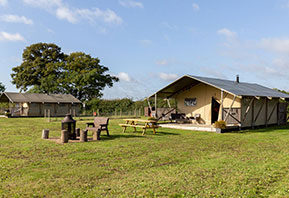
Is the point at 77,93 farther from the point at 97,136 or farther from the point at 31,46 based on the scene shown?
the point at 97,136

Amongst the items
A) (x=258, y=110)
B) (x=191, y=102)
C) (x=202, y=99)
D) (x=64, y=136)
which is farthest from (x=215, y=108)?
(x=64, y=136)

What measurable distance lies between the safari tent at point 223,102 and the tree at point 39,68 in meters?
27.1

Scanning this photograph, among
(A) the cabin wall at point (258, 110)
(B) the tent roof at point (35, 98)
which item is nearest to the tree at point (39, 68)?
(B) the tent roof at point (35, 98)

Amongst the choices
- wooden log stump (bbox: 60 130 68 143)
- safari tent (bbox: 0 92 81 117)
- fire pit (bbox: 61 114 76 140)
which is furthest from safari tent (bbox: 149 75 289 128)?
safari tent (bbox: 0 92 81 117)

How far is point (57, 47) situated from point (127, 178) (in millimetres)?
45332

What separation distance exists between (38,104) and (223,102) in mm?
23970

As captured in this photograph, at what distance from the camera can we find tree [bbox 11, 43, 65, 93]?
4238 centimetres

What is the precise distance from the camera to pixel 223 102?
17.7 metres

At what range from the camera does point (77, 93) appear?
4353 cm

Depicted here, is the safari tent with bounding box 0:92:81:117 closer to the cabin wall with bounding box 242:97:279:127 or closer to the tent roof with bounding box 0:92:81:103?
the tent roof with bounding box 0:92:81:103

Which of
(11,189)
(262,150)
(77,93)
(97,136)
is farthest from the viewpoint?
(77,93)

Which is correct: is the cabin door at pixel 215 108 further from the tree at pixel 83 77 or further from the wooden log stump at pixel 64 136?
the tree at pixel 83 77

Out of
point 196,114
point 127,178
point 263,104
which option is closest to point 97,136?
point 127,178

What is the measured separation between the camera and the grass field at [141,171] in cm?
478
